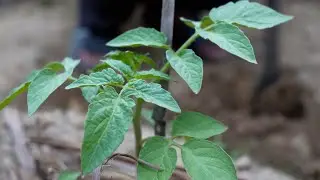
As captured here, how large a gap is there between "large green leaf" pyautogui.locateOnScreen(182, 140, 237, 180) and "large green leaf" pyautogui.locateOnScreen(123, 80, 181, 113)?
0.24ft

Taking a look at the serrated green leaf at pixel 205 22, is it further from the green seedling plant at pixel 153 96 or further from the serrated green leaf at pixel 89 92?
the serrated green leaf at pixel 89 92

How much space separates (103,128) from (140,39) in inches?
6.8

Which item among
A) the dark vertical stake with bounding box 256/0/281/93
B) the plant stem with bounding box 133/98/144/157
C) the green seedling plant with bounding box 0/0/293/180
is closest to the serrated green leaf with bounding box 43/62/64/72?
the green seedling plant with bounding box 0/0/293/180

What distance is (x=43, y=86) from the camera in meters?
0.73

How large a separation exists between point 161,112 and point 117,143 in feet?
0.95

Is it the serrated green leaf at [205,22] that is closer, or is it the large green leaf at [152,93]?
the large green leaf at [152,93]

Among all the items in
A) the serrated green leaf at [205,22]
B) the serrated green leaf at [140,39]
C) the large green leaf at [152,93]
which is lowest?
the large green leaf at [152,93]

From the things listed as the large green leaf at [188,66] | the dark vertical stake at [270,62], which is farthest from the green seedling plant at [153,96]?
the dark vertical stake at [270,62]

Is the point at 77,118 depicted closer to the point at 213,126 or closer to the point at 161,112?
the point at 161,112

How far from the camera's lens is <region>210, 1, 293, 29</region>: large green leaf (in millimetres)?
777

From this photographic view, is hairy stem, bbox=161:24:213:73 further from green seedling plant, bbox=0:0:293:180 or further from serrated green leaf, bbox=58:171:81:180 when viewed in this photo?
serrated green leaf, bbox=58:171:81:180

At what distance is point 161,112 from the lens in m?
0.89

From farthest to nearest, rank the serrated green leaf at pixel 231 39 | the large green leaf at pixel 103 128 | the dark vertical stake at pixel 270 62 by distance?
the dark vertical stake at pixel 270 62
the serrated green leaf at pixel 231 39
the large green leaf at pixel 103 128

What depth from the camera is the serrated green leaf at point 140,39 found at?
2.48ft
